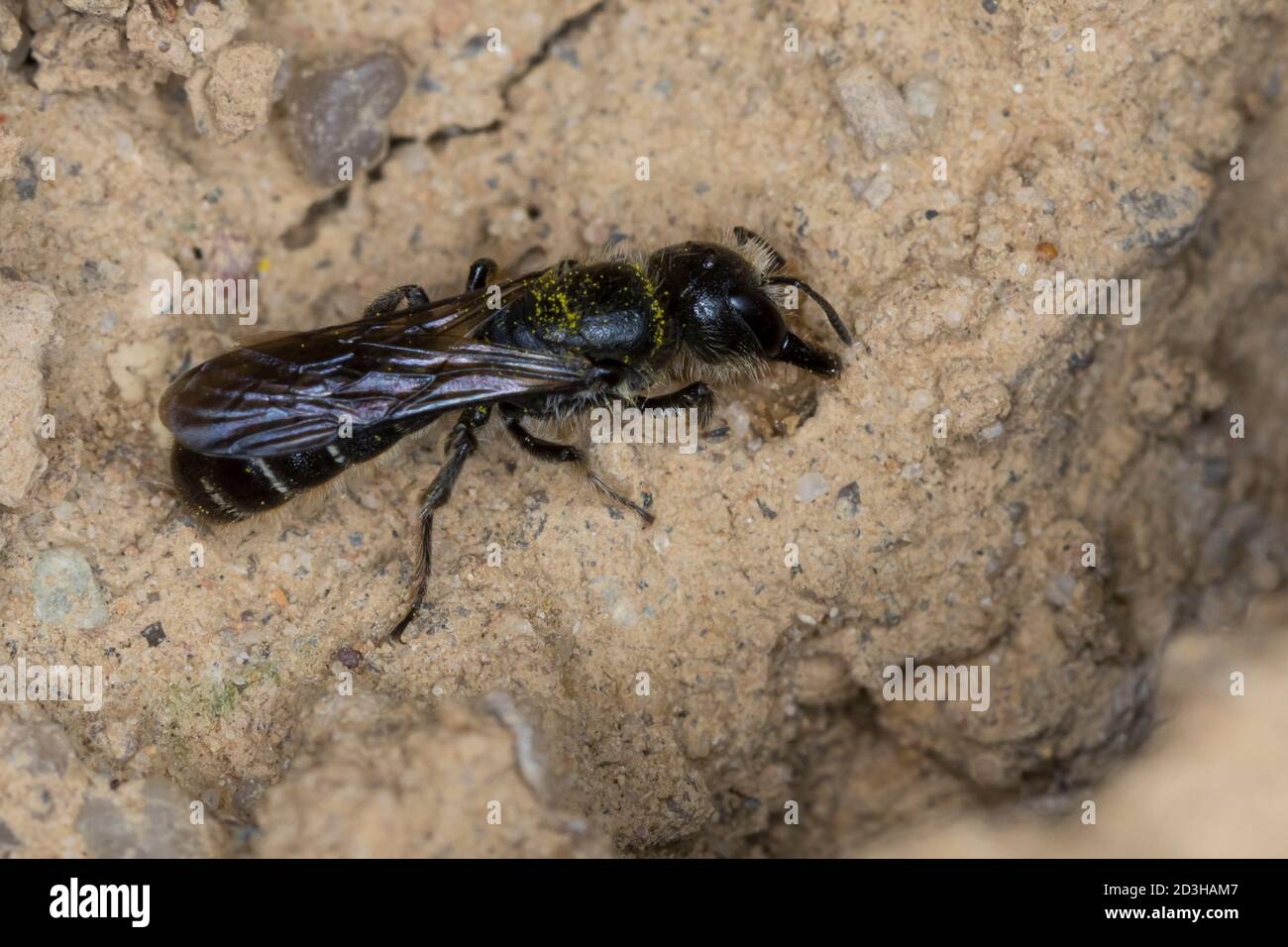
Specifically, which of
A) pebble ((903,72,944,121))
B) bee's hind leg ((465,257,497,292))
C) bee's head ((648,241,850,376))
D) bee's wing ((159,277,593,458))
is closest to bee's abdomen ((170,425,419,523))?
bee's wing ((159,277,593,458))

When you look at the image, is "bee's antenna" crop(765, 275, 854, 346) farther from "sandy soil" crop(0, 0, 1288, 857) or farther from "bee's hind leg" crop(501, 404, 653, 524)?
"bee's hind leg" crop(501, 404, 653, 524)

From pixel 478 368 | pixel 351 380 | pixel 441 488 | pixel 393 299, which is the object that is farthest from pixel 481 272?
pixel 441 488

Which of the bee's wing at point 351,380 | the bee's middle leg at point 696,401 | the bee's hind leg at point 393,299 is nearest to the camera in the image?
the bee's wing at point 351,380

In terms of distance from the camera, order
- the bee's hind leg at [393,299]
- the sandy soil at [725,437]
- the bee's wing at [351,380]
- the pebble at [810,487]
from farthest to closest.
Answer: the bee's hind leg at [393,299]
the pebble at [810,487]
the sandy soil at [725,437]
the bee's wing at [351,380]

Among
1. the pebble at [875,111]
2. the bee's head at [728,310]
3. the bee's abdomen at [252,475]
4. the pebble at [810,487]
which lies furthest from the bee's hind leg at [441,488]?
the pebble at [875,111]

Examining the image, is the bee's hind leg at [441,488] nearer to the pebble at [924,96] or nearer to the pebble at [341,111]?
the pebble at [341,111]

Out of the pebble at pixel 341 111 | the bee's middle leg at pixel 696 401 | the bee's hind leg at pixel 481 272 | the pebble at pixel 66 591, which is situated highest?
the pebble at pixel 341 111
